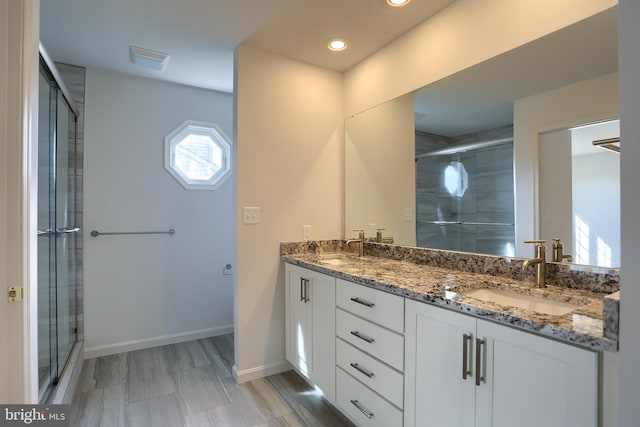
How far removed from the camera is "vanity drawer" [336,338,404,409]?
4.65ft

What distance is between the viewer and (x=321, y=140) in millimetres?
2602

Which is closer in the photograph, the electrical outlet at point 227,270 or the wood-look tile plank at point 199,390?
the wood-look tile plank at point 199,390

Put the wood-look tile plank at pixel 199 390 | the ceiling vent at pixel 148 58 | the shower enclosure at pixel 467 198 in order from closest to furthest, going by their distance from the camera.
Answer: the shower enclosure at pixel 467 198, the wood-look tile plank at pixel 199 390, the ceiling vent at pixel 148 58

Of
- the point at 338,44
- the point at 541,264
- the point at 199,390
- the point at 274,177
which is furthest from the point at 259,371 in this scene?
the point at 338,44

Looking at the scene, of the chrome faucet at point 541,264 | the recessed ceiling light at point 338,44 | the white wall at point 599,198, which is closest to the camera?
the white wall at point 599,198

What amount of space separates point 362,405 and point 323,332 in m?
0.45

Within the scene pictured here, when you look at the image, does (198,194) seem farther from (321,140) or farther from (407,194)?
(407,194)

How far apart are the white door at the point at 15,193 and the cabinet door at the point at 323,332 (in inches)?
51.3

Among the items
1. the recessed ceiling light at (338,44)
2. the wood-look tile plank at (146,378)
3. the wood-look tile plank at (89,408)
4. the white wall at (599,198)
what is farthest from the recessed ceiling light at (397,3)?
the wood-look tile plank at (89,408)

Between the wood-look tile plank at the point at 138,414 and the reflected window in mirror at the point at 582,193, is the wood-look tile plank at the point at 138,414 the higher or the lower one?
the lower one

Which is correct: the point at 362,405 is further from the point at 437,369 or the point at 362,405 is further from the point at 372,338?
the point at 437,369

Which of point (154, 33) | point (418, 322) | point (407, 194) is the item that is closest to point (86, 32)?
point (154, 33)

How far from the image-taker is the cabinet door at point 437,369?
115 cm

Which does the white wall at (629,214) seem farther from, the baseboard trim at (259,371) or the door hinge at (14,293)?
the baseboard trim at (259,371)
